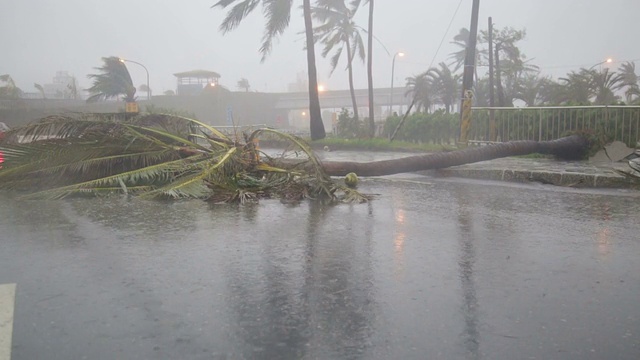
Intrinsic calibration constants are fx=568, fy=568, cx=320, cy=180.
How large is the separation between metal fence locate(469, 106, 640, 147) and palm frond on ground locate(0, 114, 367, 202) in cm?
826

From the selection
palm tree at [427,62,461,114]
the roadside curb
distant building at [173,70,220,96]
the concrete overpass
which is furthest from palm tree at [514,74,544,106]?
distant building at [173,70,220,96]

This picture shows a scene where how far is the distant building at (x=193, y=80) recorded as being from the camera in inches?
2958

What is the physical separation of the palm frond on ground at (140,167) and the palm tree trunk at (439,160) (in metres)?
1.40

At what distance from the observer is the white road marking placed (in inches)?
107

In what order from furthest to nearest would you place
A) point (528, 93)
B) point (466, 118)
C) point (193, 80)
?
point (193, 80), point (528, 93), point (466, 118)

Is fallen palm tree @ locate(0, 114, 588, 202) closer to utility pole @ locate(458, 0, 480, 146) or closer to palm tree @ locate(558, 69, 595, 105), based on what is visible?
utility pole @ locate(458, 0, 480, 146)

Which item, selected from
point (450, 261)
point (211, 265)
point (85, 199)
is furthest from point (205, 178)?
point (450, 261)

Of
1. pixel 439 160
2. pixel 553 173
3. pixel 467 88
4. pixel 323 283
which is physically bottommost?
pixel 323 283

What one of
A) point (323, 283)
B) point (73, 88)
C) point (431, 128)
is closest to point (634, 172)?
point (323, 283)

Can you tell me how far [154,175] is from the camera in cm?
808

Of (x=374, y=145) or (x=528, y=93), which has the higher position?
(x=528, y=93)

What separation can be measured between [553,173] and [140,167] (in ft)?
23.1

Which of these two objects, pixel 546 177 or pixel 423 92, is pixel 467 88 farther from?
pixel 423 92

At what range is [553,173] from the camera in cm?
1013
